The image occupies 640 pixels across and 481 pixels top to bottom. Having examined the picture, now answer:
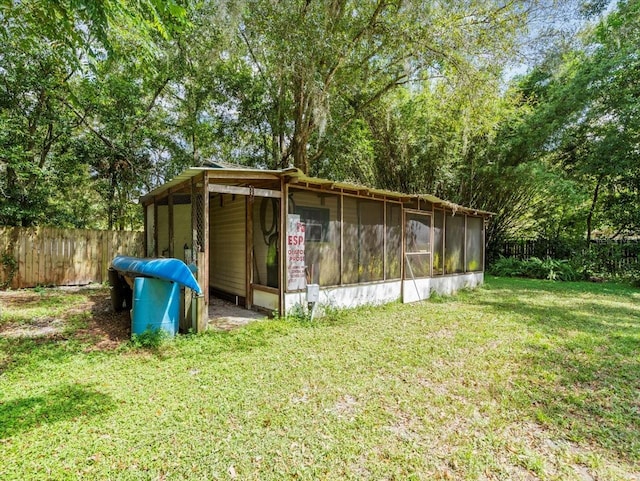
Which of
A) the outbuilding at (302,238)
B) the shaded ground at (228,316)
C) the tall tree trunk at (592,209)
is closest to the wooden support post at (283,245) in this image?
the outbuilding at (302,238)

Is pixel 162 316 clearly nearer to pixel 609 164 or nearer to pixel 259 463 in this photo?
pixel 259 463

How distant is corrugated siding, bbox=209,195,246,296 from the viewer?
21.0 feet

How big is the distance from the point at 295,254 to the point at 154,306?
221 cm

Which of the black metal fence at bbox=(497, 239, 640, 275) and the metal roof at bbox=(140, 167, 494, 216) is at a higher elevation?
the metal roof at bbox=(140, 167, 494, 216)

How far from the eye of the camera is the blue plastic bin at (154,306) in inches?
164

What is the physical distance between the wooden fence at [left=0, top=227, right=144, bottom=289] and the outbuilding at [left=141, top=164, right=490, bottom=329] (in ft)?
5.26

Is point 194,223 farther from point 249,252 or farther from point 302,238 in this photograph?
point 302,238

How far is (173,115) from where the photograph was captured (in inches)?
478

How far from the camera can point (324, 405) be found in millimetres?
2795

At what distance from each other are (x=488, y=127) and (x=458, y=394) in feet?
29.2

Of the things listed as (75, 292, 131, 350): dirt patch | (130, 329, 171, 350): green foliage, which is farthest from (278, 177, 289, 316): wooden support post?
(75, 292, 131, 350): dirt patch

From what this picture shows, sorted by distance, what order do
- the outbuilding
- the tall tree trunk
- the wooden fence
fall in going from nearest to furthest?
the outbuilding → the wooden fence → the tall tree trunk

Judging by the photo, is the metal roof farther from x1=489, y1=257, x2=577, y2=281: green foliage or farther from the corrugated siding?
x1=489, y1=257, x2=577, y2=281: green foliage

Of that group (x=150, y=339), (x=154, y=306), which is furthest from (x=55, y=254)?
(x=150, y=339)
